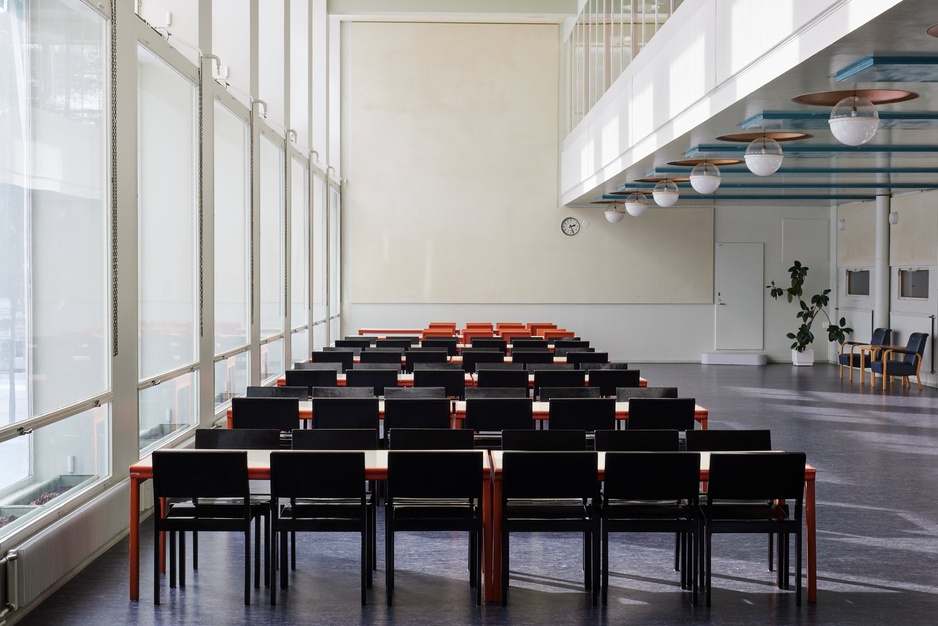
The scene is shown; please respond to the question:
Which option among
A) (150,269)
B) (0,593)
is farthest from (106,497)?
(150,269)

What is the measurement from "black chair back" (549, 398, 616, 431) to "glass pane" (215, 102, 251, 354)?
3796 millimetres

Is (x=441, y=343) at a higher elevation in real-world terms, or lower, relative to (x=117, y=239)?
lower

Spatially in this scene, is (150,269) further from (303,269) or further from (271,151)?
(303,269)

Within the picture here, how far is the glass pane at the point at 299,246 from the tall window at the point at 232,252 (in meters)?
3.32

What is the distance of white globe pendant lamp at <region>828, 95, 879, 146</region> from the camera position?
20.1ft

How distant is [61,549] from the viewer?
5.09 metres

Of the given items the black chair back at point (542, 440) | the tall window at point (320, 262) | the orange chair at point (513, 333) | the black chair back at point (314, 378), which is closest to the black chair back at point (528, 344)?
the orange chair at point (513, 333)

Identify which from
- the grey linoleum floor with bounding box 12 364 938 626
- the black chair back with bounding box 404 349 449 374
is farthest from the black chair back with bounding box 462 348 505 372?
the grey linoleum floor with bounding box 12 364 938 626

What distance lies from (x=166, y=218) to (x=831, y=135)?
6.48 m

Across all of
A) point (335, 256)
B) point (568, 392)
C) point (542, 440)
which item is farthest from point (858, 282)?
point (542, 440)

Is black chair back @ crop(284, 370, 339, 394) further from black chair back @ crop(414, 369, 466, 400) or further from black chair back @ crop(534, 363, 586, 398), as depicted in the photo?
black chair back @ crop(534, 363, 586, 398)

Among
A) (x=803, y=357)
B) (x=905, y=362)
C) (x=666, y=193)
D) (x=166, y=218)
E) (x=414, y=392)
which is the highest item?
(x=666, y=193)

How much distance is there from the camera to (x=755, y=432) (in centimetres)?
542

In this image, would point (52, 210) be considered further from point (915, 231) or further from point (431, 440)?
point (915, 231)
